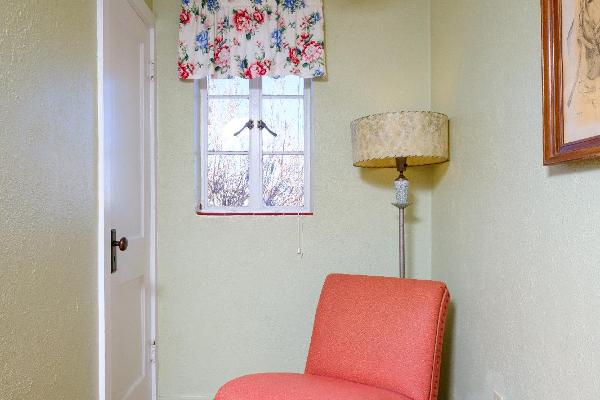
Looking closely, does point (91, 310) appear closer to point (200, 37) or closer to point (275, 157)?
point (275, 157)

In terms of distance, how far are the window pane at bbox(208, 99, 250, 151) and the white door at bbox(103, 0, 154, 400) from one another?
34cm

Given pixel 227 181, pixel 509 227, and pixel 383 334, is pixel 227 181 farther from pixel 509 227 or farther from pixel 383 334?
pixel 509 227

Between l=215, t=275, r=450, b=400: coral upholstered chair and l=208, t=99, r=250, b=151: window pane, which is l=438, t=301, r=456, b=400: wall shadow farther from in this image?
l=208, t=99, r=250, b=151: window pane

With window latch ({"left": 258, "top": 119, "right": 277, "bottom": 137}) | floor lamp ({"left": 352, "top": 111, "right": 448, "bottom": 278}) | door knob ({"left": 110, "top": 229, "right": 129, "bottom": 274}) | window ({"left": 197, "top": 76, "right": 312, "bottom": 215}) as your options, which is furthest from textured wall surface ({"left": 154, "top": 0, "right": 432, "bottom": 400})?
door knob ({"left": 110, "top": 229, "right": 129, "bottom": 274})

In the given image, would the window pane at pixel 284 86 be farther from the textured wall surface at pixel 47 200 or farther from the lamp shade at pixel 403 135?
the textured wall surface at pixel 47 200

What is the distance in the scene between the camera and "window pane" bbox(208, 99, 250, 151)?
2.64 m

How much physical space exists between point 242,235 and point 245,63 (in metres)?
0.85

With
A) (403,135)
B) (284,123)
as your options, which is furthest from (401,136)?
(284,123)

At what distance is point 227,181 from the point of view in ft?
8.69

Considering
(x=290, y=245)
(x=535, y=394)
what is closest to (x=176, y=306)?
(x=290, y=245)

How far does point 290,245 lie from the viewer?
8.41 feet

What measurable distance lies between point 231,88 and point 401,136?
1026 millimetres

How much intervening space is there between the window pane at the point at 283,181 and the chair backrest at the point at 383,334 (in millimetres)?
674

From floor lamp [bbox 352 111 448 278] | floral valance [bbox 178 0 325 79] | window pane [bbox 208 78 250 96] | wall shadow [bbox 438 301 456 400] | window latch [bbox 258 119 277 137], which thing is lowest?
wall shadow [bbox 438 301 456 400]
